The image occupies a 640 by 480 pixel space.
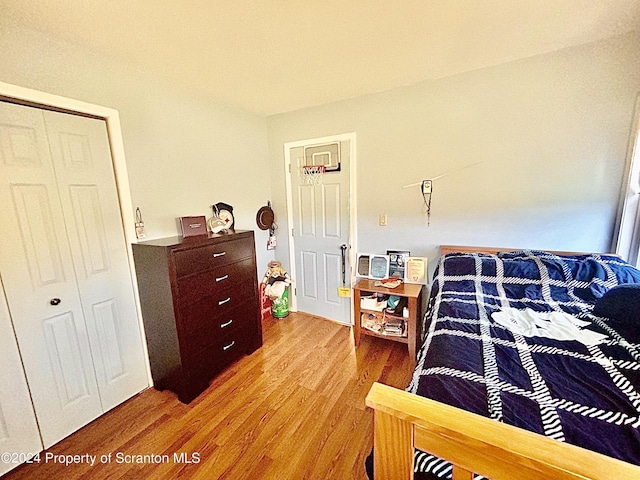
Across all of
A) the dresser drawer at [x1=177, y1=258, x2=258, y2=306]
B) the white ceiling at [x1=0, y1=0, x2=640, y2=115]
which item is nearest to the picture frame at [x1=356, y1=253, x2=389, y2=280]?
the dresser drawer at [x1=177, y1=258, x2=258, y2=306]

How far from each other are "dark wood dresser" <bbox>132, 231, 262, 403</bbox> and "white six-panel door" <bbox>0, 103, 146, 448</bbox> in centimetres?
20

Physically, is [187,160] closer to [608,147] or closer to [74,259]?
[74,259]

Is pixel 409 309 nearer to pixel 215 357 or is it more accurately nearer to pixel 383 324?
pixel 383 324

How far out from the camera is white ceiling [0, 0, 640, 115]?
1.35m

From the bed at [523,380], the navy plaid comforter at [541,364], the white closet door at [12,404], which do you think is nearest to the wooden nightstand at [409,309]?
→ the bed at [523,380]

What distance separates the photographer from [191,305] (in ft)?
6.24

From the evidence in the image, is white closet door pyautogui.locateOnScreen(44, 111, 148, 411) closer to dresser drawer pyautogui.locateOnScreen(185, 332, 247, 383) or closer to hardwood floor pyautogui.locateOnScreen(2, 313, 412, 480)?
hardwood floor pyautogui.locateOnScreen(2, 313, 412, 480)

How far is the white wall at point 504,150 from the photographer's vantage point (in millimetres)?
1846

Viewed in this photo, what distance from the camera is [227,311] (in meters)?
2.19

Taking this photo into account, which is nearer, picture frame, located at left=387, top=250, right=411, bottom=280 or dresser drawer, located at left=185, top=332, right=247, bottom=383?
dresser drawer, located at left=185, top=332, right=247, bottom=383

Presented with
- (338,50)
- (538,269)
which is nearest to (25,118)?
(338,50)

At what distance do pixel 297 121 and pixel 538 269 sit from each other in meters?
2.52

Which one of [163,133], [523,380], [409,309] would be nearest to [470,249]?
[409,309]

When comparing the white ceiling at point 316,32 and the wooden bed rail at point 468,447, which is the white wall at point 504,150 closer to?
the white ceiling at point 316,32
